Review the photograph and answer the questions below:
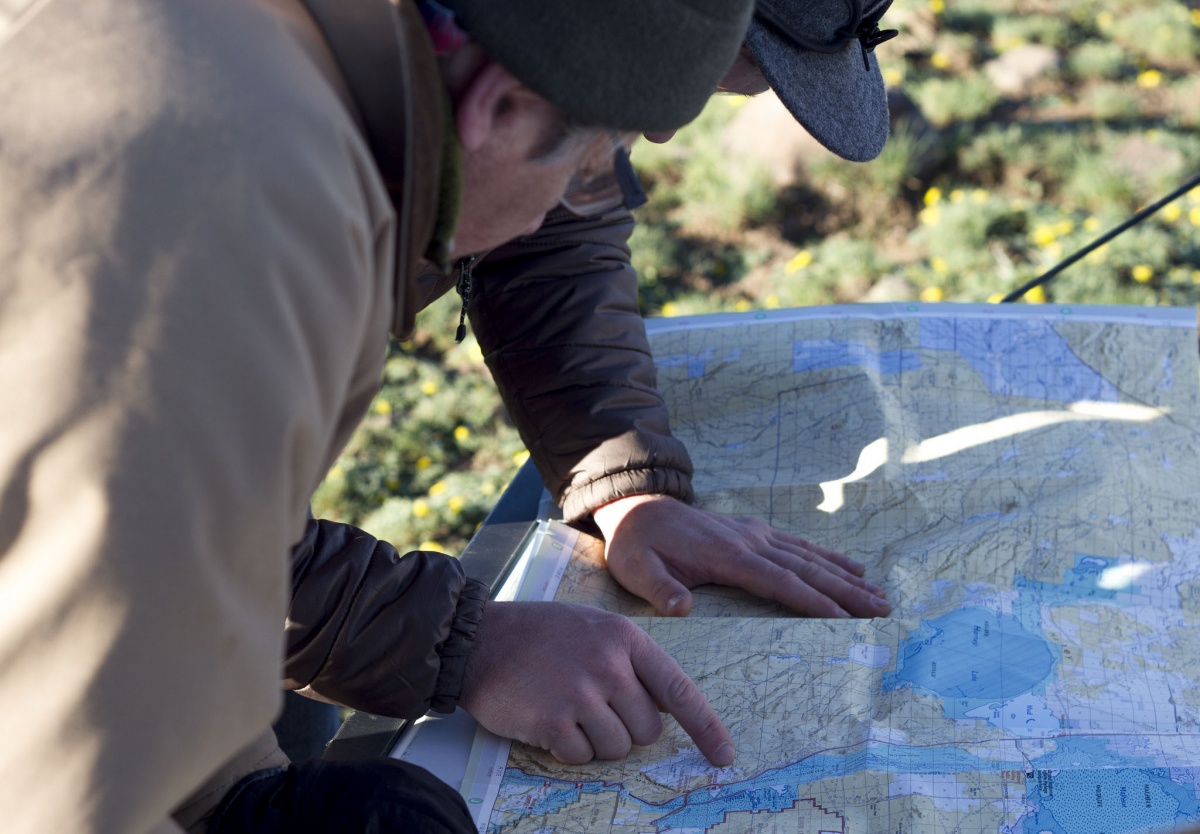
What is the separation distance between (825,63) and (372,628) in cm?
95

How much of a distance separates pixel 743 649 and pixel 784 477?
18.9 inches

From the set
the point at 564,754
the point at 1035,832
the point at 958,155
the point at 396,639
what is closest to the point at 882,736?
the point at 1035,832

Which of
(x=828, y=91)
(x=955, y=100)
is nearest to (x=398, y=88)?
(x=828, y=91)

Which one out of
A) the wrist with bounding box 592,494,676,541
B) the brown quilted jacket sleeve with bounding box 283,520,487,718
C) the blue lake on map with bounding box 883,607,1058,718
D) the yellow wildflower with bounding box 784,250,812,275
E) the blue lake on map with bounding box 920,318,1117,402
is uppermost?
the brown quilted jacket sleeve with bounding box 283,520,487,718

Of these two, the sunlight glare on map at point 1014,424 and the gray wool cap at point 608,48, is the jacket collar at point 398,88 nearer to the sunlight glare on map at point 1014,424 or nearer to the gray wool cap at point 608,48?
the gray wool cap at point 608,48

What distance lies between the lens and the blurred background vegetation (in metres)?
3.25

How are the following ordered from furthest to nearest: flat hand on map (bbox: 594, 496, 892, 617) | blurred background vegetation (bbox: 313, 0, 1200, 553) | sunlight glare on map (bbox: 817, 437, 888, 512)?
1. blurred background vegetation (bbox: 313, 0, 1200, 553)
2. sunlight glare on map (bbox: 817, 437, 888, 512)
3. flat hand on map (bbox: 594, 496, 892, 617)

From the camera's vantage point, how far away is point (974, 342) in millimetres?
2127

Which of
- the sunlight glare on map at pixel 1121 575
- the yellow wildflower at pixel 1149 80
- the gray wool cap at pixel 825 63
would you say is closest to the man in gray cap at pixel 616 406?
the gray wool cap at pixel 825 63

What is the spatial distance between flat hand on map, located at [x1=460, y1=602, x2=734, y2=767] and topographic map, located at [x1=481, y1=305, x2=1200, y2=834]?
0.04 meters

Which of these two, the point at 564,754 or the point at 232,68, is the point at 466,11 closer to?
the point at 232,68

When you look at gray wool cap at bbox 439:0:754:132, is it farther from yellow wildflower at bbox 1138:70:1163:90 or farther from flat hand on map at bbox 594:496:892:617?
yellow wildflower at bbox 1138:70:1163:90

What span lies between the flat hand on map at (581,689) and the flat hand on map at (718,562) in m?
0.27

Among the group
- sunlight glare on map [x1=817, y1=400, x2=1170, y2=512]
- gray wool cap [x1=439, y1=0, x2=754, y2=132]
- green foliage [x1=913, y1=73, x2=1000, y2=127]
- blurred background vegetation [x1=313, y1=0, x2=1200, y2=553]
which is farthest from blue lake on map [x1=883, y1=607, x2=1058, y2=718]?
green foliage [x1=913, y1=73, x2=1000, y2=127]
